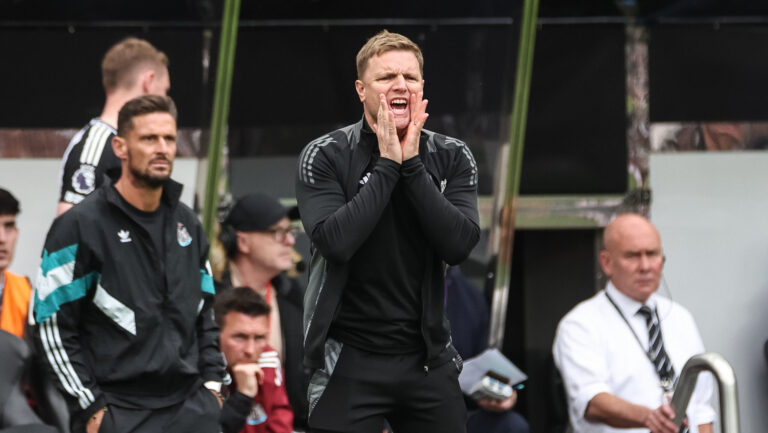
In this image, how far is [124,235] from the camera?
390 centimetres

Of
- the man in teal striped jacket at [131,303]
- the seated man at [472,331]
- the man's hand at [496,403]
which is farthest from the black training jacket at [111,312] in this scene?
the seated man at [472,331]

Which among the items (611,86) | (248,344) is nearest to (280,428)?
(248,344)

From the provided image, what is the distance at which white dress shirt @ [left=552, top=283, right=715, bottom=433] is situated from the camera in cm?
519

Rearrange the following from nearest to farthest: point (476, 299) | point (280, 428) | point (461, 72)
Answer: point (280, 428), point (476, 299), point (461, 72)

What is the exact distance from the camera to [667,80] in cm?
673

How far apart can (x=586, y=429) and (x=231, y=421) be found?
63.7 inches

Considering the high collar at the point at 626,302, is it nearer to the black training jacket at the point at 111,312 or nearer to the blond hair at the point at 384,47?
the black training jacket at the point at 111,312

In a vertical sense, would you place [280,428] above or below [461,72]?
below

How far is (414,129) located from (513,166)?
11.1ft

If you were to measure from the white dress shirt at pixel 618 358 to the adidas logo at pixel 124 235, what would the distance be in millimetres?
2199

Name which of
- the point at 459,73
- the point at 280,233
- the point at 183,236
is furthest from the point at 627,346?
the point at 183,236

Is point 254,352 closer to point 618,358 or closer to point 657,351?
point 618,358

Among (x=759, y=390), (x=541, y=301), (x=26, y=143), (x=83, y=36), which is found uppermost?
(x=83, y=36)

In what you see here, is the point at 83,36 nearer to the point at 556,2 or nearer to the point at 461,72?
the point at 461,72
